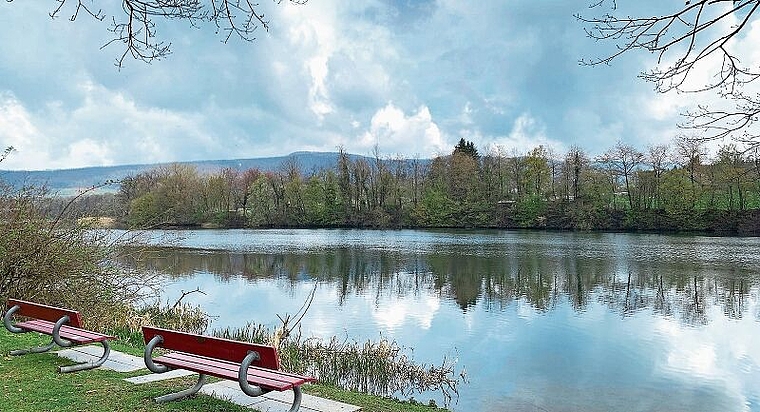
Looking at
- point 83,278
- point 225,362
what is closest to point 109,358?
point 225,362

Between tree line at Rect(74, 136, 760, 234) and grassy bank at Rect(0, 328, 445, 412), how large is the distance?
3633 cm

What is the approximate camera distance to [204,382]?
4.77m

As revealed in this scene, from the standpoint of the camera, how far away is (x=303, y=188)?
59000 millimetres

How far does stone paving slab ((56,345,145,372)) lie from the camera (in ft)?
18.6

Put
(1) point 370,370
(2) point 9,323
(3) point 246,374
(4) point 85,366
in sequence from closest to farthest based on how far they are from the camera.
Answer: (3) point 246,374
(4) point 85,366
(2) point 9,323
(1) point 370,370

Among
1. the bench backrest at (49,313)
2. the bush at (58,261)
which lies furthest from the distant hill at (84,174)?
the bench backrest at (49,313)

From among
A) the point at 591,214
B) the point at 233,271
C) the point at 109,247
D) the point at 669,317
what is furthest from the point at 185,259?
the point at 591,214

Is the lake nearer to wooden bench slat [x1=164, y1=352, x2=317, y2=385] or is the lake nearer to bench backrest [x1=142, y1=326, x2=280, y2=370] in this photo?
wooden bench slat [x1=164, y1=352, x2=317, y2=385]

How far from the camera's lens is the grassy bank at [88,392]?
4379 mm

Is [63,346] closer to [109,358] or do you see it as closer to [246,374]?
[109,358]

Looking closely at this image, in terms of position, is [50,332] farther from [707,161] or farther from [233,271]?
[707,161]

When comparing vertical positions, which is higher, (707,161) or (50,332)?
(707,161)

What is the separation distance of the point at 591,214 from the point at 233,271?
1321 inches

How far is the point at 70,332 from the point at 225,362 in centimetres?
214
